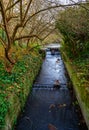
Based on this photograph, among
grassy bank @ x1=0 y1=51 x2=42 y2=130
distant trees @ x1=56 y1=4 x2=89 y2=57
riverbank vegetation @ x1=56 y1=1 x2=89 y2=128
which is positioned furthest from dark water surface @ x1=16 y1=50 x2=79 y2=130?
distant trees @ x1=56 y1=4 x2=89 y2=57

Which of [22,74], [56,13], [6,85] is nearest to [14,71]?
[22,74]

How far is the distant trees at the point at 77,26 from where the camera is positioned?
38.2 feet

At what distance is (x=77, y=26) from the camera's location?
12031 millimetres

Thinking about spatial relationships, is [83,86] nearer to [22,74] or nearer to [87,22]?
[22,74]

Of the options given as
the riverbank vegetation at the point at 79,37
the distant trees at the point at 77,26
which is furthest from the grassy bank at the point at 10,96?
the distant trees at the point at 77,26

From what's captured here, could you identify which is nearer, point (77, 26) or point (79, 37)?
point (77, 26)

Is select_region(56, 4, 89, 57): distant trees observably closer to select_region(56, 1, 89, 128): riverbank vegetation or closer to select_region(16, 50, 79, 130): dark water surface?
select_region(56, 1, 89, 128): riverbank vegetation

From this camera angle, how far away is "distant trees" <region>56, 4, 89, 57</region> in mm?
11656

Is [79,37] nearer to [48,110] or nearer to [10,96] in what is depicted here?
[48,110]

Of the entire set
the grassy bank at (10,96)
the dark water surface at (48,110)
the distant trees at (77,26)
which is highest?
the distant trees at (77,26)

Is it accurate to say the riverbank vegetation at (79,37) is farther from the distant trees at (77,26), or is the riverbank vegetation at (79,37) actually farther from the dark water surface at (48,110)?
the dark water surface at (48,110)

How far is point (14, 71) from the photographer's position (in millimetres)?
9430

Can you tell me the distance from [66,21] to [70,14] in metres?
0.55

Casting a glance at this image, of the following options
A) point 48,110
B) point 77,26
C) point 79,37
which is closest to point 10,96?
point 48,110
